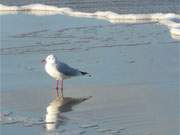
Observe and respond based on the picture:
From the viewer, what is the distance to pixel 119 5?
687 inches

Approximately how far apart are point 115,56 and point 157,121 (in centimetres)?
360

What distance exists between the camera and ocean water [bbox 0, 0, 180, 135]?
24.7 ft

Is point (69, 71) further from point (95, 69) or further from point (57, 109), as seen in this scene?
point (57, 109)

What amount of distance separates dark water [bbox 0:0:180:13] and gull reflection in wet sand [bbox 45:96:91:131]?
26.7ft

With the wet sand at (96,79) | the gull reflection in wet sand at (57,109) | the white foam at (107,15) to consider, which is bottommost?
the gull reflection in wet sand at (57,109)

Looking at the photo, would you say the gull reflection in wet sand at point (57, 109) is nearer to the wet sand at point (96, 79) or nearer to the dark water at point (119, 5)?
the wet sand at point (96, 79)

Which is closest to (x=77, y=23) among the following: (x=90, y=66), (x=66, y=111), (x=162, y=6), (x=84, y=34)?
(x=84, y=34)

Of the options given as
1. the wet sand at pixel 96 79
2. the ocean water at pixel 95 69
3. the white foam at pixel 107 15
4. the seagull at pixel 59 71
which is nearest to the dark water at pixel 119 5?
the ocean water at pixel 95 69

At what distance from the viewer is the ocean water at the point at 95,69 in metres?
7.53

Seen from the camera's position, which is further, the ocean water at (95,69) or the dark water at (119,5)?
the dark water at (119,5)

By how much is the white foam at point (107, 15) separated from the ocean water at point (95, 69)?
2 cm

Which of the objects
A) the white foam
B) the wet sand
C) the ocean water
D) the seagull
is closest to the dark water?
the ocean water

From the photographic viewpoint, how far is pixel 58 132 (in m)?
7.09

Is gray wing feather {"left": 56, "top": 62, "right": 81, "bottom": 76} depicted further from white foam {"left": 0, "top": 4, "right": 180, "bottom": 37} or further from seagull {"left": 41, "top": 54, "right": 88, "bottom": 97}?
white foam {"left": 0, "top": 4, "right": 180, "bottom": 37}
